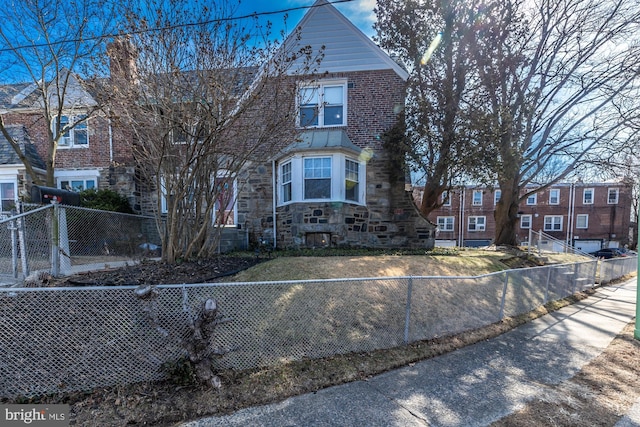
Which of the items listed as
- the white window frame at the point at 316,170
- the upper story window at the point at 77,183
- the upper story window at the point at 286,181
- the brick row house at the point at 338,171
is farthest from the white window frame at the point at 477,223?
the upper story window at the point at 77,183

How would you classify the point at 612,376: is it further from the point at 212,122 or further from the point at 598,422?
the point at 212,122

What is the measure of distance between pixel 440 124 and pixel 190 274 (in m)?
8.82

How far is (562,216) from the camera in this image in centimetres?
3212

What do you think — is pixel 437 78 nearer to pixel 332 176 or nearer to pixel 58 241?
pixel 332 176

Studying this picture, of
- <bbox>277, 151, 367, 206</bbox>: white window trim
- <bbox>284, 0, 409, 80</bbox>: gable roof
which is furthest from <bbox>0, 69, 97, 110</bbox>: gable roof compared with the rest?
<bbox>284, 0, 409, 80</bbox>: gable roof

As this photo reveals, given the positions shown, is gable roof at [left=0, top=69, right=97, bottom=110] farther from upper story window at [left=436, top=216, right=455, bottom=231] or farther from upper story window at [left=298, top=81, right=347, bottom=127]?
upper story window at [left=436, top=216, right=455, bottom=231]

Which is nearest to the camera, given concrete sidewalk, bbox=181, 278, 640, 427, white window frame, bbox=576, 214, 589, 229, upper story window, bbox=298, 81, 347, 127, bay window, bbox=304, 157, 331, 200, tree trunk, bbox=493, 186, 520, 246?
concrete sidewalk, bbox=181, 278, 640, 427

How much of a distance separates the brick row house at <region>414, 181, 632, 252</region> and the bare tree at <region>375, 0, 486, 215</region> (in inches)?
880

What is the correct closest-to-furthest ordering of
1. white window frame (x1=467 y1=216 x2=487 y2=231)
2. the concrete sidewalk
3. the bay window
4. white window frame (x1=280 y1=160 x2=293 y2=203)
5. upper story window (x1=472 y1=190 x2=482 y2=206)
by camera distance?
the concrete sidewalk < the bay window < white window frame (x1=280 y1=160 x2=293 y2=203) < white window frame (x1=467 y1=216 x2=487 y2=231) < upper story window (x1=472 y1=190 x2=482 y2=206)

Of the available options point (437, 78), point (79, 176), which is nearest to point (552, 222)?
point (437, 78)

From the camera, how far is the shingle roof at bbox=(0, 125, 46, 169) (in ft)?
41.3

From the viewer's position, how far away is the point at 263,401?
2.88 metres

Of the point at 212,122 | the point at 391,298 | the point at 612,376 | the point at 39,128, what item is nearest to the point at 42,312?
the point at 212,122

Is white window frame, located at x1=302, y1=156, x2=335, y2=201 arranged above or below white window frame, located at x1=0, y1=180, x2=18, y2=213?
above
